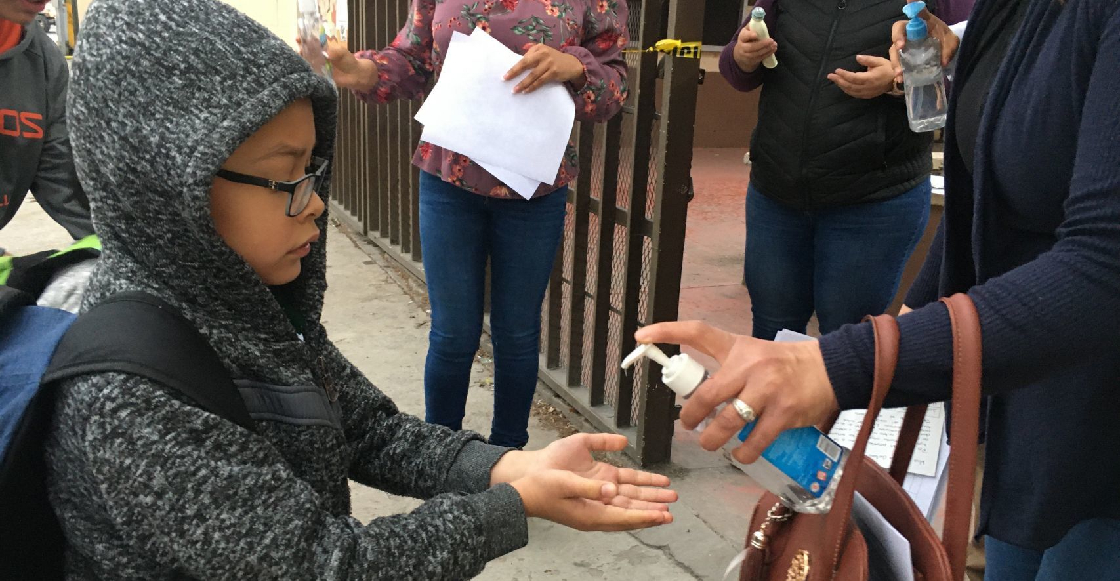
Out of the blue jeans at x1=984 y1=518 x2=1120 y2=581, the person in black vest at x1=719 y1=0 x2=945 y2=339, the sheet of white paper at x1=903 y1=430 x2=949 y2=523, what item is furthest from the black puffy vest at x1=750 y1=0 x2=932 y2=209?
the blue jeans at x1=984 y1=518 x2=1120 y2=581

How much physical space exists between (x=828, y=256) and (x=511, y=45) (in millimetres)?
1178

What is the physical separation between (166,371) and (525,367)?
2011mm

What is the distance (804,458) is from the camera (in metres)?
1.17

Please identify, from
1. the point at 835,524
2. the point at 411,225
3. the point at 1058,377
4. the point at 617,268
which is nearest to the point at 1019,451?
the point at 1058,377

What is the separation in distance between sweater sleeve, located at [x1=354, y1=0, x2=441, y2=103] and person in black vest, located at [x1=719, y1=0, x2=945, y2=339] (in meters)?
0.99

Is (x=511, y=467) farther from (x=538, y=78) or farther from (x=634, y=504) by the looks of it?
(x=538, y=78)

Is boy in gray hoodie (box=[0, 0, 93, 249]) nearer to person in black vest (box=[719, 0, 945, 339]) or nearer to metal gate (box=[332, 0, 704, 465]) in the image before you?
metal gate (box=[332, 0, 704, 465])

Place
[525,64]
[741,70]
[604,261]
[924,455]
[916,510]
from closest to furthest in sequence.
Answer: [916,510] → [924,455] → [525,64] → [741,70] → [604,261]

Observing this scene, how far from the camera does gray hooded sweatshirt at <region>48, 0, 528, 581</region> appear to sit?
113 cm

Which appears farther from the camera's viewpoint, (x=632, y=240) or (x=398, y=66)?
(x=632, y=240)

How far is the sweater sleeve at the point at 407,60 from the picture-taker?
2885 millimetres

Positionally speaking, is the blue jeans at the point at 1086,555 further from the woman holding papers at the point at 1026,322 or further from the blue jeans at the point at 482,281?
the blue jeans at the point at 482,281

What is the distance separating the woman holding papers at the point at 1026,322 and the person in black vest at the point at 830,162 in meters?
1.06

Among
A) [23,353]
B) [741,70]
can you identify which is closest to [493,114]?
[741,70]
